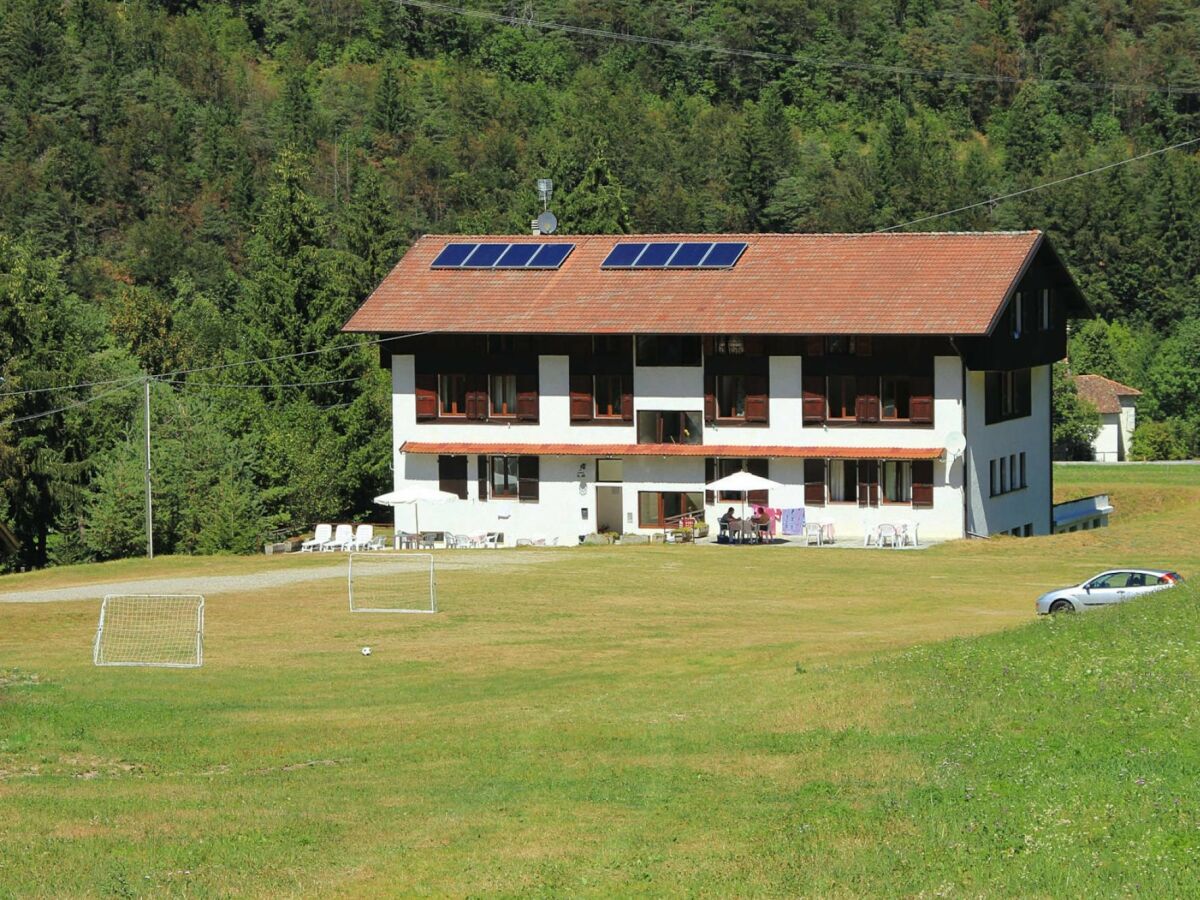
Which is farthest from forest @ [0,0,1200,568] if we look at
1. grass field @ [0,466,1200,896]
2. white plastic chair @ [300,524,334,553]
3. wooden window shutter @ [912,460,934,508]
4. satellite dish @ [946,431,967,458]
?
grass field @ [0,466,1200,896]

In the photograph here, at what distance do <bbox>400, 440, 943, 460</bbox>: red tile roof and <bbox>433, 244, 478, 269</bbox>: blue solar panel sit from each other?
22.9ft

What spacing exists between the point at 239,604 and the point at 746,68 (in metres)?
145

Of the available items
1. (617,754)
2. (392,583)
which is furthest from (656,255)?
(617,754)

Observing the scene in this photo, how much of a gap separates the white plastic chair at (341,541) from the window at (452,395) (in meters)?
5.82

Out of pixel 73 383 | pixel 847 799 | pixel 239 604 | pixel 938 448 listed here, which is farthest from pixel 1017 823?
pixel 73 383

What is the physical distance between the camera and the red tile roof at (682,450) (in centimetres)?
6162

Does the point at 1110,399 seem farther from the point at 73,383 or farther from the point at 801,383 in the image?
the point at 73,383

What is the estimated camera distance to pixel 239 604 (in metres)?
44.9

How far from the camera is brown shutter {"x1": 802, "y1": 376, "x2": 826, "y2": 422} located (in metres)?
63.2

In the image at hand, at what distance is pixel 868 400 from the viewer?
6241cm

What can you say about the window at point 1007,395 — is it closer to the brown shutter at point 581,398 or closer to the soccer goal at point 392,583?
the brown shutter at point 581,398

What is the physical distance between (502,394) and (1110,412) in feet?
201

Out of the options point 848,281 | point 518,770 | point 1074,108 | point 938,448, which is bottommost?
point 518,770

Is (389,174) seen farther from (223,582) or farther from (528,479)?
(223,582)
